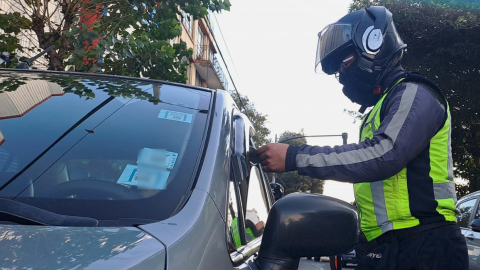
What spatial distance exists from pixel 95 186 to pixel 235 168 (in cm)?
52

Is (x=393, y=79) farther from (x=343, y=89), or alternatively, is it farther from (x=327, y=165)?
(x=327, y=165)

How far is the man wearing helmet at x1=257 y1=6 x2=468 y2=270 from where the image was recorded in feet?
6.49

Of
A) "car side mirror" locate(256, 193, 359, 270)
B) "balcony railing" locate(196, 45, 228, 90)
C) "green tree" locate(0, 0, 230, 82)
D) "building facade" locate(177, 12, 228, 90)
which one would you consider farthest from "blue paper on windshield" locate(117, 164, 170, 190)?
"balcony railing" locate(196, 45, 228, 90)

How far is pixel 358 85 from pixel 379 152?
65 centimetres

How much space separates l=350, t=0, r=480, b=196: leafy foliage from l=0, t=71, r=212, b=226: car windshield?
15001 mm

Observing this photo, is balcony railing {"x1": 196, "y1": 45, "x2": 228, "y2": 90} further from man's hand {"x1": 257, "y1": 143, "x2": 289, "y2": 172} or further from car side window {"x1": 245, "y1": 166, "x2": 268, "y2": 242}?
man's hand {"x1": 257, "y1": 143, "x2": 289, "y2": 172}

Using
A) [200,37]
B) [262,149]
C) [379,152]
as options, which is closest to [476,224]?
[379,152]

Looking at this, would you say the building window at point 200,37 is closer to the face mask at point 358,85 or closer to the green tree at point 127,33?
the green tree at point 127,33

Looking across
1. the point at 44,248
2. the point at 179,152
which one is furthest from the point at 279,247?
the point at 44,248

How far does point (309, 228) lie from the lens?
153 centimetres

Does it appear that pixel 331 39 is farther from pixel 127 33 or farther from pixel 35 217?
pixel 127 33

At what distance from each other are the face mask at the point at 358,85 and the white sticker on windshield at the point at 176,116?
96cm

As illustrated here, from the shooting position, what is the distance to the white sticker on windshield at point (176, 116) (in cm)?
196

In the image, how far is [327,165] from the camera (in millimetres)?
1977
